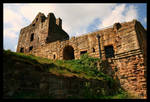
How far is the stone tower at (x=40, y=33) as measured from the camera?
67.9 feet

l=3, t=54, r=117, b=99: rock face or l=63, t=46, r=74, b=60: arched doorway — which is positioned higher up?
l=63, t=46, r=74, b=60: arched doorway

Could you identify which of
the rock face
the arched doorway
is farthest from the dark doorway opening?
the rock face

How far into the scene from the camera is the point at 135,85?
9.95 meters

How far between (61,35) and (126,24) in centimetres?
1371

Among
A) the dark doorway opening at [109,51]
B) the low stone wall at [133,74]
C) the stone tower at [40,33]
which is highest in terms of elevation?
the stone tower at [40,33]

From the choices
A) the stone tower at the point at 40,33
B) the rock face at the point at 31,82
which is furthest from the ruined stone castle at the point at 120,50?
the rock face at the point at 31,82

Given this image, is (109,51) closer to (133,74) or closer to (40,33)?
(133,74)

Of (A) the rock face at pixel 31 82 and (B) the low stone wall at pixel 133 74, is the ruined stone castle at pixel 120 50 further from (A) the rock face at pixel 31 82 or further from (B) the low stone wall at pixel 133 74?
(A) the rock face at pixel 31 82

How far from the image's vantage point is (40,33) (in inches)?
850

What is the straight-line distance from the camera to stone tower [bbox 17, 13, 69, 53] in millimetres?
20698

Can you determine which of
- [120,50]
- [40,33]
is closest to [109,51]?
[120,50]

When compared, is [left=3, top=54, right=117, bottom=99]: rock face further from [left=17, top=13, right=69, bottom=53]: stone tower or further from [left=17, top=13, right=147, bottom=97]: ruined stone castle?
[left=17, top=13, right=69, bottom=53]: stone tower

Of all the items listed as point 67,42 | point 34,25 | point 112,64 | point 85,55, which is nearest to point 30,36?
point 34,25

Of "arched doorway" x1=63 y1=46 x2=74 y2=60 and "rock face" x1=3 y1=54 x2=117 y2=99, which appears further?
"arched doorway" x1=63 y1=46 x2=74 y2=60
